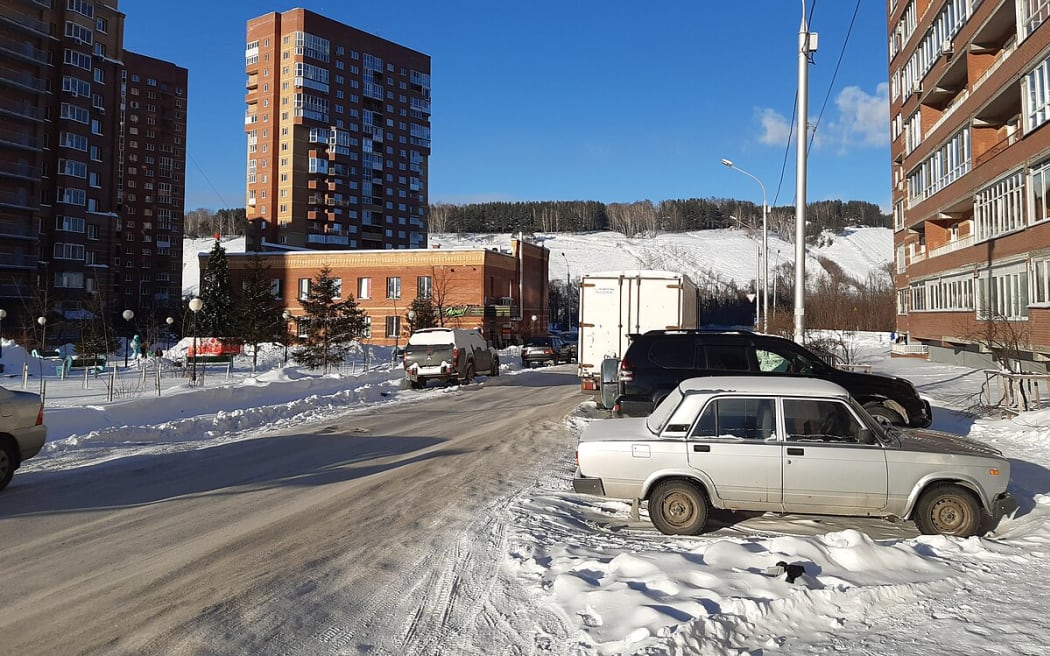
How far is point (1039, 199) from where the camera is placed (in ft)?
72.1

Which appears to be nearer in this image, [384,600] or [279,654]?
[279,654]

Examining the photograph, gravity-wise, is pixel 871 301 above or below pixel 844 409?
above

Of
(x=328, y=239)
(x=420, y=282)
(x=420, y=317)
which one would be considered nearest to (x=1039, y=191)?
(x=420, y=317)

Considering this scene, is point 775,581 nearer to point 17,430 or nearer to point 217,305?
point 17,430

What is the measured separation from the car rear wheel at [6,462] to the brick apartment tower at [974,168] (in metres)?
23.0

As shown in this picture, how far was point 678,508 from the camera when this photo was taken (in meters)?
7.08

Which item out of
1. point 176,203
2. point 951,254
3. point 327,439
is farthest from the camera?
point 176,203

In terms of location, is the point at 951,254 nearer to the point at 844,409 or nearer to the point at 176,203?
the point at 844,409

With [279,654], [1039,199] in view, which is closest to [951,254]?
[1039,199]

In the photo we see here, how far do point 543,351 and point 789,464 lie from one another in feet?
108

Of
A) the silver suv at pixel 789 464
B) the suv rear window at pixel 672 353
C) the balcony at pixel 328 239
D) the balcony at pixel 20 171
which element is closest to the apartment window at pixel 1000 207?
the suv rear window at pixel 672 353

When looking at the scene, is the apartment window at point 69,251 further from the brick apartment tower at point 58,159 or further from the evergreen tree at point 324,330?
the evergreen tree at point 324,330

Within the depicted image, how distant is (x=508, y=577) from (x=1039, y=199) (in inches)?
933

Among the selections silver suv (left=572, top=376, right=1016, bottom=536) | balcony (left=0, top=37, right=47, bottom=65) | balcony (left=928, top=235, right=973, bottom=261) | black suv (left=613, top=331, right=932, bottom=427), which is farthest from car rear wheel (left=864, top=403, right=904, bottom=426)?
balcony (left=0, top=37, right=47, bottom=65)
